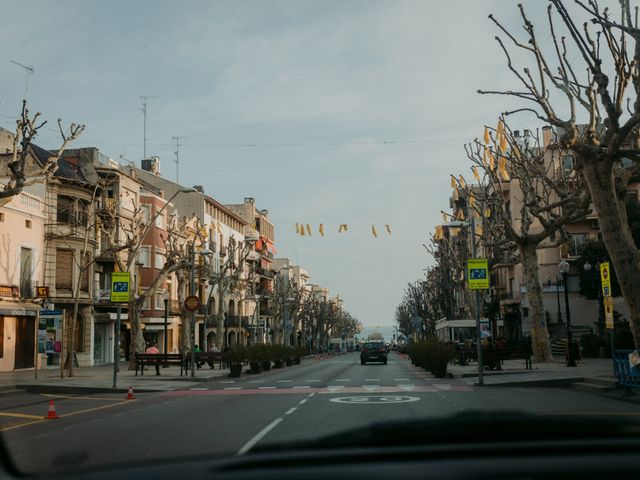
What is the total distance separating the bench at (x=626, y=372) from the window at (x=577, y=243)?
39.6 metres

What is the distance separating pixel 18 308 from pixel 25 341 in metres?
2.42

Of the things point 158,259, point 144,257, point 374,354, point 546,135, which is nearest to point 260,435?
point 374,354

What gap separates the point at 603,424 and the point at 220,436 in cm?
946

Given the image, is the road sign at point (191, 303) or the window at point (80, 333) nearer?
the road sign at point (191, 303)

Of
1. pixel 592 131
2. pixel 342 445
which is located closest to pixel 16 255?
pixel 592 131

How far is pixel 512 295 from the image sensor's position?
63.6m

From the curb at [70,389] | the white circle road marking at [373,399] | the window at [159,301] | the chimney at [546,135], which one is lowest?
the white circle road marking at [373,399]

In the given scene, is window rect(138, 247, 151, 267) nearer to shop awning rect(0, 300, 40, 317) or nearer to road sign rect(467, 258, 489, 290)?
shop awning rect(0, 300, 40, 317)

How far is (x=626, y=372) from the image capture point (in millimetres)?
18234

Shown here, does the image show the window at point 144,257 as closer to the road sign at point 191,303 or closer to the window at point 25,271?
the window at point 25,271

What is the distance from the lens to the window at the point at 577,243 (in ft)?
187

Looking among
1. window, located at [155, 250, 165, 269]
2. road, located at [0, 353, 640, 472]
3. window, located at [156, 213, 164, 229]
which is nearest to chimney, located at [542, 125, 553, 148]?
window, located at [156, 213, 164, 229]

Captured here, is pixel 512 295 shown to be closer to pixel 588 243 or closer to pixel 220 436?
pixel 588 243

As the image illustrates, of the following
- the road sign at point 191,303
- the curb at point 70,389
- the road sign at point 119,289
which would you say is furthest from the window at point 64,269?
the road sign at point 119,289
